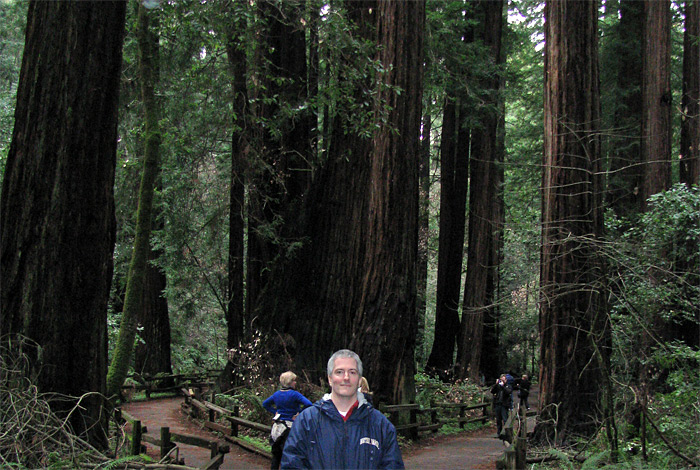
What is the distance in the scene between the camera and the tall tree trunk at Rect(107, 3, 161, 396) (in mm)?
10906

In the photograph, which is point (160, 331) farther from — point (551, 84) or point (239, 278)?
point (551, 84)

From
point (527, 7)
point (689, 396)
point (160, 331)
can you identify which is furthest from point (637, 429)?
point (527, 7)

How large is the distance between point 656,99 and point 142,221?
14.0m

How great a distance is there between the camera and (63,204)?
6551 mm

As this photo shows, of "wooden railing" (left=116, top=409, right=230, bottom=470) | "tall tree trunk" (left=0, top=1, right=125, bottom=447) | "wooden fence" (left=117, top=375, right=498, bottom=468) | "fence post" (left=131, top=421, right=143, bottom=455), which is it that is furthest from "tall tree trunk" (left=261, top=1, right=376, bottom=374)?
"tall tree trunk" (left=0, top=1, right=125, bottom=447)

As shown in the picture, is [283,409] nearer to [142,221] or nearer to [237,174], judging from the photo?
[142,221]

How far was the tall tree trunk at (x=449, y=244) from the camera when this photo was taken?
79.0 feet

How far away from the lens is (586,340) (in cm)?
1063

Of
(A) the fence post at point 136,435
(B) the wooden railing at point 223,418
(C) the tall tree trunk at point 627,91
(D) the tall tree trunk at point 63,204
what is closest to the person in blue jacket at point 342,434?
(D) the tall tree trunk at point 63,204

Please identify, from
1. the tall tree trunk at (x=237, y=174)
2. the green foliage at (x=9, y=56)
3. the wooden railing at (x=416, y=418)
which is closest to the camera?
the wooden railing at (x=416, y=418)

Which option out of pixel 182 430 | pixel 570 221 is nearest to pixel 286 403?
pixel 570 221

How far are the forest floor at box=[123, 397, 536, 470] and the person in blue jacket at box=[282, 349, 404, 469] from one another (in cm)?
633

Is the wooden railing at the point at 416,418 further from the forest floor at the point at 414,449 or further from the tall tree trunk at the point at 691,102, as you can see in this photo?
the tall tree trunk at the point at 691,102

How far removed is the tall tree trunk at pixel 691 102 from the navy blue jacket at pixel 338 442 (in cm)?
1609
